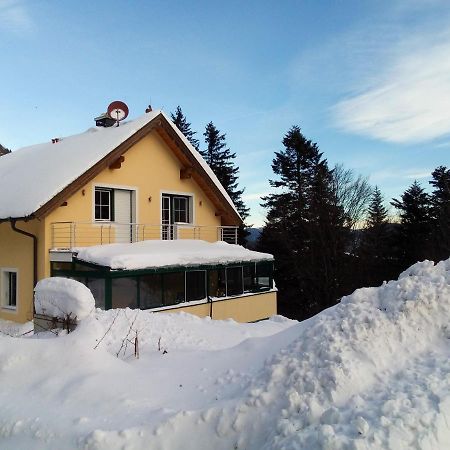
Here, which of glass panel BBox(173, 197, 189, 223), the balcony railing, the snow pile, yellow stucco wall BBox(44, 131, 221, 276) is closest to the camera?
the snow pile

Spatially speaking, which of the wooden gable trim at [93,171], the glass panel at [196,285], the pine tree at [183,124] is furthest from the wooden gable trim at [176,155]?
the pine tree at [183,124]

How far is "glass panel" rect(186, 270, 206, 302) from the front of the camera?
1502cm

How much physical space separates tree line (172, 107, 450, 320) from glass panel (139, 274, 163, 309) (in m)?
15.2

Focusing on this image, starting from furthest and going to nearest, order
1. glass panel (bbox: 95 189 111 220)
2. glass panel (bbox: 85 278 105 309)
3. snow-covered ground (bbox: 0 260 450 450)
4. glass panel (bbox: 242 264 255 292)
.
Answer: glass panel (bbox: 242 264 255 292)
glass panel (bbox: 95 189 111 220)
glass panel (bbox: 85 278 105 309)
snow-covered ground (bbox: 0 260 450 450)

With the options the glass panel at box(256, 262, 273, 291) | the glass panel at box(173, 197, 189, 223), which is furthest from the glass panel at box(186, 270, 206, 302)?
the glass panel at box(173, 197, 189, 223)

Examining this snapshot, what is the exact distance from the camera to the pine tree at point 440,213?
26.1 metres

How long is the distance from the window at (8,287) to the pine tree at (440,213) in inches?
870

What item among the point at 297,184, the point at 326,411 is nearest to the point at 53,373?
the point at 326,411

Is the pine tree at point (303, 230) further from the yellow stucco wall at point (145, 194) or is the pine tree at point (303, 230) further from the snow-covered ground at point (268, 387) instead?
the snow-covered ground at point (268, 387)

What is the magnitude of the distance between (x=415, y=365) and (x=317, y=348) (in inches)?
40.7

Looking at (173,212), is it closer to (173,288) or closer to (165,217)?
(165,217)

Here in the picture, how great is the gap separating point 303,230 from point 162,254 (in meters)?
17.8

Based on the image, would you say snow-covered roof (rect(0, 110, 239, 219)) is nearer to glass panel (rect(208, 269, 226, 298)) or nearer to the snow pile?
glass panel (rect(208, 269, 226, 298))

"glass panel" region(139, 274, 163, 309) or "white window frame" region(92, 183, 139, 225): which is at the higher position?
"white window frame" region(92, 183, 139, 225)
